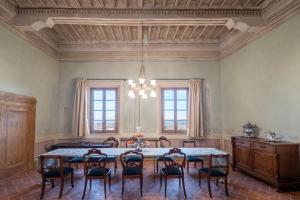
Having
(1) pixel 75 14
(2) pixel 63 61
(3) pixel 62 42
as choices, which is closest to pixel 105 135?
(2) pixel 63 61

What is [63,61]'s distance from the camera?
8094 mm

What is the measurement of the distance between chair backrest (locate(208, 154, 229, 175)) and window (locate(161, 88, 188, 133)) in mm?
→ 3458

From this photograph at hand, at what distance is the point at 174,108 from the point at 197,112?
0.82 m

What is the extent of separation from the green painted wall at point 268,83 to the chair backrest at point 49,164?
15.0 feet

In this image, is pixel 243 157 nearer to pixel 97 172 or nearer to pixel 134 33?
pixel 97 172

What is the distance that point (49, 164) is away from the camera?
4.46 metres

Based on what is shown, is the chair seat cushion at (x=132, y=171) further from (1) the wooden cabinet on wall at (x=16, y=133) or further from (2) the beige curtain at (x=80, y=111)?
(2) the beige curtain at (x=80, y=111)

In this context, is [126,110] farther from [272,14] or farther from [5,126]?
[272,14]

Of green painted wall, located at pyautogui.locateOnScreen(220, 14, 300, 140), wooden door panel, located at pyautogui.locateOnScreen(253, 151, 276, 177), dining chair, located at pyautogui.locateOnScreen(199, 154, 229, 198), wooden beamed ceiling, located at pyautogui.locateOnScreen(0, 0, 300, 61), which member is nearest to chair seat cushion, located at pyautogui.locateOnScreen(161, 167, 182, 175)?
dining chair, located at pyautogui.locateOnScreen(199, 154, 229, 198)

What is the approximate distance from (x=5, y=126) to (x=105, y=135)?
127 inches

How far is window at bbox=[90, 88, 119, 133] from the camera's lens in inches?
317

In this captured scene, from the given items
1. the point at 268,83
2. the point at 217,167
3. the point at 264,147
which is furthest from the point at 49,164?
the point at 268,83

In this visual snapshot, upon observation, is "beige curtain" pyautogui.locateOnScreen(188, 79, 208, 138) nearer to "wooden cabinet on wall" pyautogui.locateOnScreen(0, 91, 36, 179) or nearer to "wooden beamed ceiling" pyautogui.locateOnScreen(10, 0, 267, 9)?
"wooden beamed ceiling" pyautogui.locateOnScreen(10, 0, 267, 9)

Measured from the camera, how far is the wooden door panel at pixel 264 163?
15.3ft
